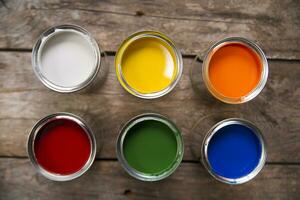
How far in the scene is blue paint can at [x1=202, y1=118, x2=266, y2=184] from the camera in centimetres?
112

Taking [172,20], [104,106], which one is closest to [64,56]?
[104,106]

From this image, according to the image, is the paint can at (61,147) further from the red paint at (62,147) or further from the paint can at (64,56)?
the paint can at (64,56)

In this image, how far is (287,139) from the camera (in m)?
1.24

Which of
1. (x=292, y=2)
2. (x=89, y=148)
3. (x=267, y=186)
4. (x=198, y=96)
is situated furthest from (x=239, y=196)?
(x=292, y=2)

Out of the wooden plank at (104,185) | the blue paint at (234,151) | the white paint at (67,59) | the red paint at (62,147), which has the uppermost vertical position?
the white paint at (67,59)

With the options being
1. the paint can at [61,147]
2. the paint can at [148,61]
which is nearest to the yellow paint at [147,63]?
the paint can at [148,61]

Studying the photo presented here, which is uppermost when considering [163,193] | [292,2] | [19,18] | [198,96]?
[292,2]

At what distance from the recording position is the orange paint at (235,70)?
113 cm

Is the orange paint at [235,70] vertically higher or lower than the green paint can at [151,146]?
higher

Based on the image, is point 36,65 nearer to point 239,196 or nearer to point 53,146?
point 53,146

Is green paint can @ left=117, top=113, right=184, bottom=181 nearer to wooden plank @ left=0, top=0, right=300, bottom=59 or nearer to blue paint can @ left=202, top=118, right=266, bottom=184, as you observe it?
blue paint can @ left=202, top=118, right=266, bottom=184

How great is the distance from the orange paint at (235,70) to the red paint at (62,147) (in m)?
0.42

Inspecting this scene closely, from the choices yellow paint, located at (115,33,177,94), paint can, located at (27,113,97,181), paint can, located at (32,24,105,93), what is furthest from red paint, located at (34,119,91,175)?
yellow paint, located at (115,33,177,94)

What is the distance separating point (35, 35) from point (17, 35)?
56 mm
